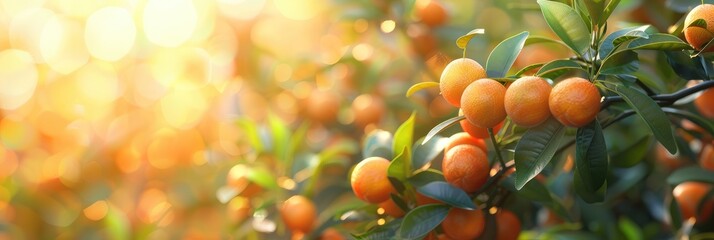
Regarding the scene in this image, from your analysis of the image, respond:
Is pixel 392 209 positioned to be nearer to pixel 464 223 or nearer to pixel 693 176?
pixel 464 223

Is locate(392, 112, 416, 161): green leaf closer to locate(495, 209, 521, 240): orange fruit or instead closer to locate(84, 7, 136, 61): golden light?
locate(495, 209, 521, 240): orange fruit

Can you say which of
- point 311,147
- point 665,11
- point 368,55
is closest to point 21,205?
point 311,147

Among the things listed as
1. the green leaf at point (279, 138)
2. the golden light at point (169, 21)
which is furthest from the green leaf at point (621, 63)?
the golden light at point (169, 21)

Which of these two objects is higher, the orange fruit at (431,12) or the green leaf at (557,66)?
the orange fruit at (431,12)

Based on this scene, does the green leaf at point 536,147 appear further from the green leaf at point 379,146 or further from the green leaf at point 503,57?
the green leaf at point 379,146

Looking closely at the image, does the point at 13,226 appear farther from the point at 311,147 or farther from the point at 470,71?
the point at 470,71

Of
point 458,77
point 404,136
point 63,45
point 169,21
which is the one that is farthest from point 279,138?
point 63,45

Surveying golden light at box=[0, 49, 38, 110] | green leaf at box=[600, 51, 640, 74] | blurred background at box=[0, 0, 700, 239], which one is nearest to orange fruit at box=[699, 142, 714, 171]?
blurred background at box=[0, 0, 700, 239]

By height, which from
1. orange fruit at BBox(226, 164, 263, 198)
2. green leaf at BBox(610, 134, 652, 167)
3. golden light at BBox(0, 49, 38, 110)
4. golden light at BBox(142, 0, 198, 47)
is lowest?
green leaf at BBox(610, 134, 652, 167)
